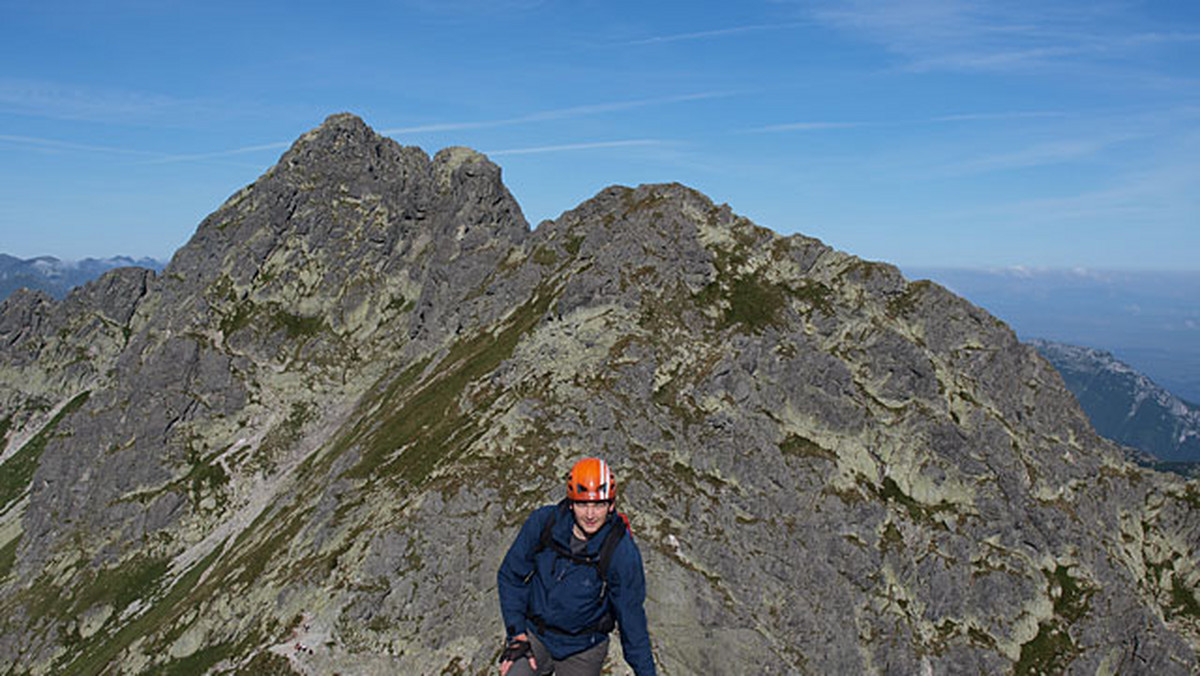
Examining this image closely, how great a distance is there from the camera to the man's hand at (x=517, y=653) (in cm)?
1085

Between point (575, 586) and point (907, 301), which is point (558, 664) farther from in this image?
point (907, 301)

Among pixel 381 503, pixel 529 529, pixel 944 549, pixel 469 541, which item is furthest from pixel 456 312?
pixel 529 529

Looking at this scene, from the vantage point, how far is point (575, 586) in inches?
421

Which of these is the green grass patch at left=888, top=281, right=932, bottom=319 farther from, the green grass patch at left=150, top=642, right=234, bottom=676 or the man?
the man

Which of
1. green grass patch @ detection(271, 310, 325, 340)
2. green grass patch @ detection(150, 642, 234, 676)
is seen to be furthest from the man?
green grass patch @ detection(271, 310, 325, 340)

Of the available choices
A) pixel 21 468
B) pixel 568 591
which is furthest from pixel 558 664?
pixel 21 468

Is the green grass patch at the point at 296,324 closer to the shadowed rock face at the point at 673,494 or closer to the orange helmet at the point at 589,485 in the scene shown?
the shadowed rock face at the point at 673,494

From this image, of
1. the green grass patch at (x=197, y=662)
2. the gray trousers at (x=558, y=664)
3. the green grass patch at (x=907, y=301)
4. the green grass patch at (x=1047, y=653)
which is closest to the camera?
the gray trousers at (x=558, y=664)

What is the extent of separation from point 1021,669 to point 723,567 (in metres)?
41.8

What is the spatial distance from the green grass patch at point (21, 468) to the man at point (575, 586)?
20645cm

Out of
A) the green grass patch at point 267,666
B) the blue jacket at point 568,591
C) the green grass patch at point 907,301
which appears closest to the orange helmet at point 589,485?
the blue jacket at point 568,591

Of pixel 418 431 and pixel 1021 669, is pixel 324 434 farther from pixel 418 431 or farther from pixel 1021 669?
pixel 1021 669

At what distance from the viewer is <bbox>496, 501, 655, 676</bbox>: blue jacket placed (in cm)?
1063

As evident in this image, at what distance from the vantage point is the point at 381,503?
7262 cm
